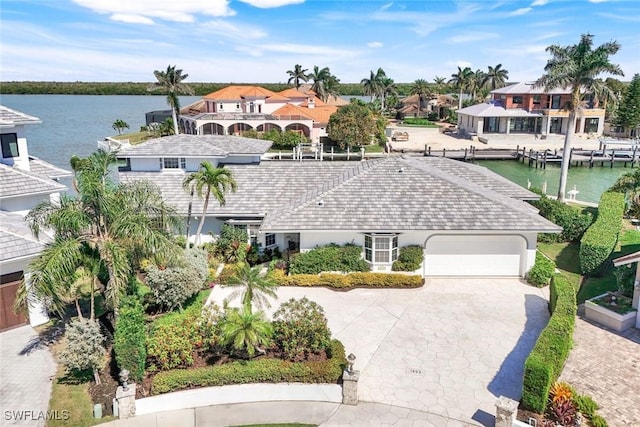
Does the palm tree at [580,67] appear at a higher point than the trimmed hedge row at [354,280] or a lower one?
higher

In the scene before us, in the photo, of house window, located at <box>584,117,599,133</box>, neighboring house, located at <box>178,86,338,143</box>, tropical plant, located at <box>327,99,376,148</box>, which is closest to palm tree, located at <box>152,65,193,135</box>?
neighboring house, located at <box>178,86,338,143</box>

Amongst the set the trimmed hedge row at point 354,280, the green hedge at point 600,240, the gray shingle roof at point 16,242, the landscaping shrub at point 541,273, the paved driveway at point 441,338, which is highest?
the gray shingle roof at point 16,242

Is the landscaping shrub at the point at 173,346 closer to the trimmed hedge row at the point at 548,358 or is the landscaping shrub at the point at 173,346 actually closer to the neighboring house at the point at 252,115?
the trimmed hedge row at the point at 548,358

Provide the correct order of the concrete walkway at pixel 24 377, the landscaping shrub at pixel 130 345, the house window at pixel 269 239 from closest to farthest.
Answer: the concrete walkway at pixel 24 377 < the landscaping shrub at pixel 130 345 < the house window at pixel 269 239

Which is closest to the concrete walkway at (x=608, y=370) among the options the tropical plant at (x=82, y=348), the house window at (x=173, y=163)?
the tropical plant at (x=82, y=348)

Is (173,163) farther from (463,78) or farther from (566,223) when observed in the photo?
(463,78)

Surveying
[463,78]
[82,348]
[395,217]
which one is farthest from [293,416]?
[463,78]
